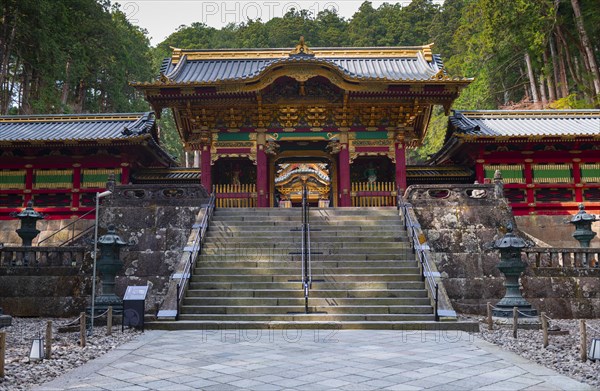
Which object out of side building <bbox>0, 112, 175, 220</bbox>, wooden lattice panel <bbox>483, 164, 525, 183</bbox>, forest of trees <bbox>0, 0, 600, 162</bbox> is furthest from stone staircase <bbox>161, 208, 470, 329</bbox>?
forest of trees <bbox>0, 0, 600, 162</bbox>

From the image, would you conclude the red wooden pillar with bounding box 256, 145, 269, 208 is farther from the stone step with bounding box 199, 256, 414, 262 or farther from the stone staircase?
the stone step with bounding box 199, 256, 414, 262

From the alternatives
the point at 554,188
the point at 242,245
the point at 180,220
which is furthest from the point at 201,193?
the point at 554,188

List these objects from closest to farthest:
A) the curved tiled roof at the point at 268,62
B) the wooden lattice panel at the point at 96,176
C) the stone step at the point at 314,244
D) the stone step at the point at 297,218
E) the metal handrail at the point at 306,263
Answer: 1. the metal handrail at the point at 306,263
2. the stone step at the point at 314,244
3. the stone step at the point at 297,218
4. the wooden lattice panel at the point at 96,176
5. the curved tiled roof at the point at 268,62

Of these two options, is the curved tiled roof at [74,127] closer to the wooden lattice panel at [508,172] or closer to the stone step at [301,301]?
the stone step at [301,301]

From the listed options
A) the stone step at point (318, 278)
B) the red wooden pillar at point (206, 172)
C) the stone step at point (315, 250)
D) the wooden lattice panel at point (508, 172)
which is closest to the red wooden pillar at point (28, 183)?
the red wooden pillar at point (206, 172)

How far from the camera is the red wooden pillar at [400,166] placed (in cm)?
1848

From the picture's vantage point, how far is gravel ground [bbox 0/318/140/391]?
244 inches

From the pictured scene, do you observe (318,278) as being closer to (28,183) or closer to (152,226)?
(152,226)

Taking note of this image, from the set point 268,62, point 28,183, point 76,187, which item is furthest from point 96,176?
point 268,62

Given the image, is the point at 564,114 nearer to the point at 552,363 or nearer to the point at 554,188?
the point at 554,188

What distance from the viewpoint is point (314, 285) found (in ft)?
38.1

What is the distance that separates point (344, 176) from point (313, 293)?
7791mm

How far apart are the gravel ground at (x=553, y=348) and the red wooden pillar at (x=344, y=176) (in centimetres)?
782

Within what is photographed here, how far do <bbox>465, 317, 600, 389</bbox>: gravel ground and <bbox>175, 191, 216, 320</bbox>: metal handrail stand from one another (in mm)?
6297
